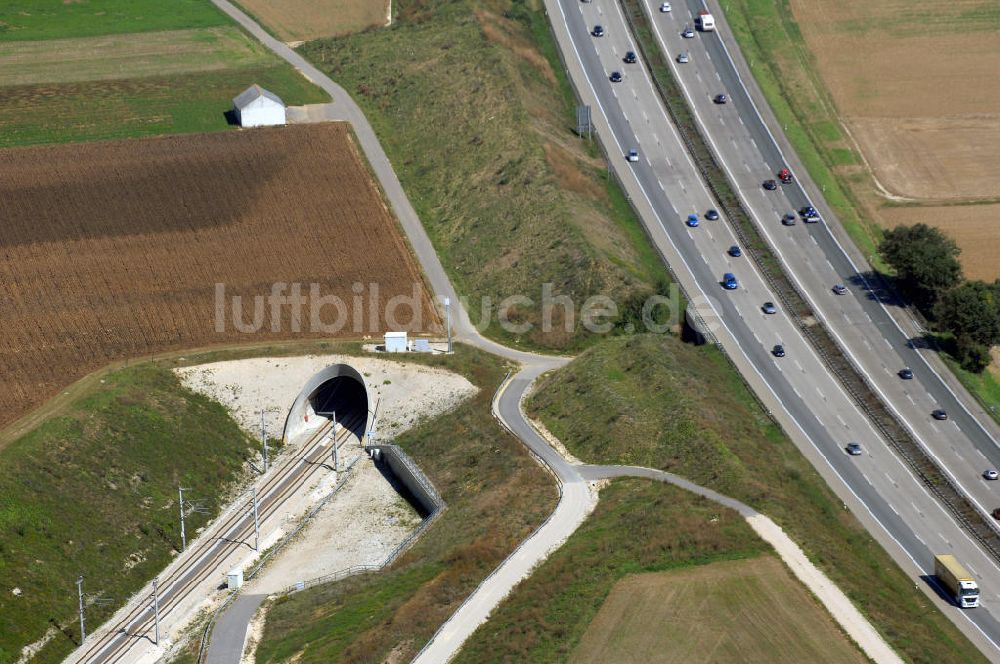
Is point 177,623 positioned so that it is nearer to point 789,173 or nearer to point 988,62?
point 789,173

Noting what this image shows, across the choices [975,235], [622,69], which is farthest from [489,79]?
[975,235]

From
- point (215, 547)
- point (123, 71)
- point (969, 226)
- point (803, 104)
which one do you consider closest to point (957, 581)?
point (215, 547)

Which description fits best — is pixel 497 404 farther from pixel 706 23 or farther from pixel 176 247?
pixel 706 23

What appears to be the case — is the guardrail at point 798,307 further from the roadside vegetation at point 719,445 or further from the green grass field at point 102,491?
the green grass field at point 102,491

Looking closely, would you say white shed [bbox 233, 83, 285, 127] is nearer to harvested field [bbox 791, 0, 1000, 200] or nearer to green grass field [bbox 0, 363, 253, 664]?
green grass field [bbox 0, 363, 253, 664]

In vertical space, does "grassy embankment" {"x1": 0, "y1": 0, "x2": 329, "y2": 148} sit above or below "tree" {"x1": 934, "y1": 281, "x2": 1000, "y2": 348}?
above

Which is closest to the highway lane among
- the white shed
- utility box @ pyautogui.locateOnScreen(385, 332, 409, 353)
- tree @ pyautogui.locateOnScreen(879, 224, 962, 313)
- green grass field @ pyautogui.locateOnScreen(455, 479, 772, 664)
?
tree @ pyautogui.locateOnScreen(879, 224, 962, 313)

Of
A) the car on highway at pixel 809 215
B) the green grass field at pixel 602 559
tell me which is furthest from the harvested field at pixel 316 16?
the green grass field at pixel 602 559
